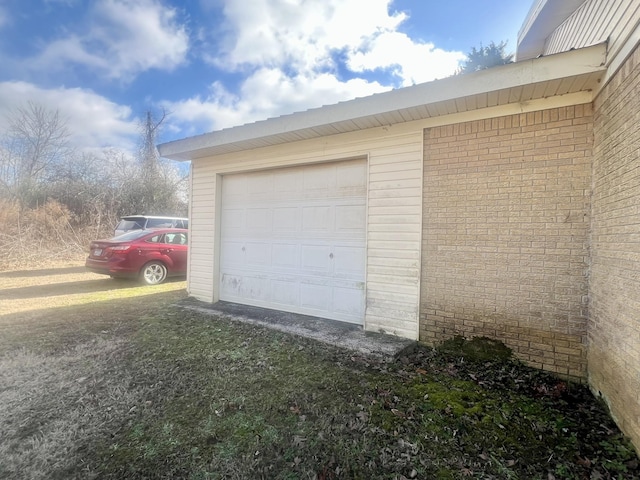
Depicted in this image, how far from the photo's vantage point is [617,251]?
2.47 m

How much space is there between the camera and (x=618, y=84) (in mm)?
2514

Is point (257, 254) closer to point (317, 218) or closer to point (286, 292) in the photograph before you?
point (286, 292)

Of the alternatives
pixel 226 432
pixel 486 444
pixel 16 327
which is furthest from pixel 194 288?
pixel 486 444

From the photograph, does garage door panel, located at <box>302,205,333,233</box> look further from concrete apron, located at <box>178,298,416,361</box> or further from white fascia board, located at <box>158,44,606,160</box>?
concrete apron, located at <box>178,298,416,361</box>

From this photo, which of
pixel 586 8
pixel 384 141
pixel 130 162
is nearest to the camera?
pixel 586 8

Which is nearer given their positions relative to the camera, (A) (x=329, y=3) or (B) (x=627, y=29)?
(B) (x=627, y=29)

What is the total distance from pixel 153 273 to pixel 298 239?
16.6 ft

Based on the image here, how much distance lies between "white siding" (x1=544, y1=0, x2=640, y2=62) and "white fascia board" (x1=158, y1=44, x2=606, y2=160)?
0.21 m

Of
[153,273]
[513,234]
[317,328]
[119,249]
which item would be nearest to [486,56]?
[513,234]

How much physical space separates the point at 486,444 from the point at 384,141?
347 cm

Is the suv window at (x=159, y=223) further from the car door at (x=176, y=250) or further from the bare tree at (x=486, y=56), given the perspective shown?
the bare tree at (x=486, y=56)

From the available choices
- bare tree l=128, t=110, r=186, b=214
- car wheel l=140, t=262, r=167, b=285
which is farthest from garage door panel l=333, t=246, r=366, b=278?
bare tree l=128, t=110, r=186, b=214

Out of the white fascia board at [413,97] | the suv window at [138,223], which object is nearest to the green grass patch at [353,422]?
the white fascia board at [413,97]

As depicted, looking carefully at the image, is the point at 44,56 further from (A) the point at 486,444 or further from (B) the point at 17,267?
(A) the point at 486,444
